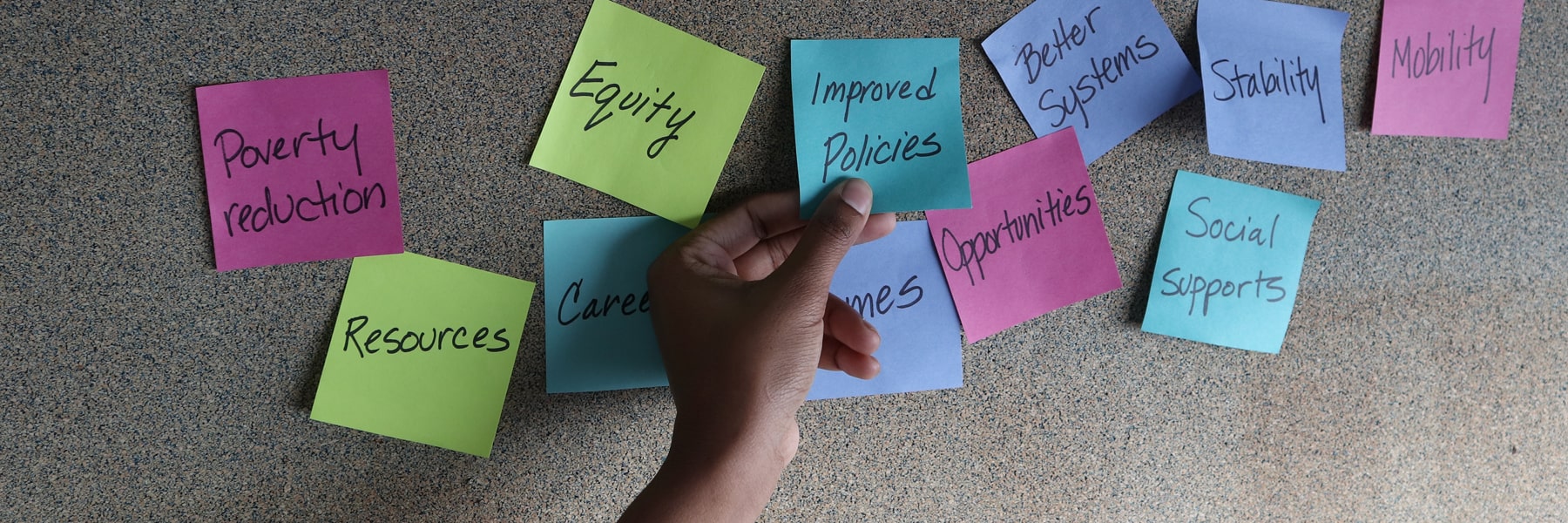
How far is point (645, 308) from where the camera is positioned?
0.56 m

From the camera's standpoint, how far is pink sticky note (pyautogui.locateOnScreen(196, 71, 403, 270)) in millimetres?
488

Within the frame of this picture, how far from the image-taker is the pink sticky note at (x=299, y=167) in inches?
19.2

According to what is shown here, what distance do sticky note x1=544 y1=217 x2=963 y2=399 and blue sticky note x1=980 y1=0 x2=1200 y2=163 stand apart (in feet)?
0.43

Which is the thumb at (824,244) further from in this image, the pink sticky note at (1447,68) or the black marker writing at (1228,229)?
the pink sticky note at (1447,68)

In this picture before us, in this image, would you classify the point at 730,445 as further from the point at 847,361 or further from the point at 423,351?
the point at 423,351

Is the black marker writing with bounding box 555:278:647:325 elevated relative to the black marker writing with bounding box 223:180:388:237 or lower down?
lower down

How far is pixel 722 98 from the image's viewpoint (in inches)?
21.3

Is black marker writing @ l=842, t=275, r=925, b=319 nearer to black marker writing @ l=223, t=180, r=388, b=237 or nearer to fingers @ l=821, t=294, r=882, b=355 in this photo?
fingers @ l=821, t=294, r=882, b=355

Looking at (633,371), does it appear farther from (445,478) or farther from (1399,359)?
(1399,359)

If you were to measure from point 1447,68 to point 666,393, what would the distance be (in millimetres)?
675

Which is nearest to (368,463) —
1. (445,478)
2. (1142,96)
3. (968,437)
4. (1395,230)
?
(445,478)

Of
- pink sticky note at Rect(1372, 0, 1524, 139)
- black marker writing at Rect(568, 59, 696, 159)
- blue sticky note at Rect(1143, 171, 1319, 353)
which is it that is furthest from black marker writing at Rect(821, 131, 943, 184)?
pink sticky note at Rect(1372, 0, 1524, 139)

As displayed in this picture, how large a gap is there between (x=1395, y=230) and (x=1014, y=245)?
1.15ft

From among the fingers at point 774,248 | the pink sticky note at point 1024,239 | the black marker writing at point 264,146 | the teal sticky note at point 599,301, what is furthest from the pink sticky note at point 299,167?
the pink sticky note at point 1024,239
